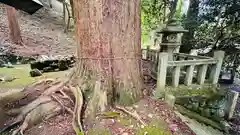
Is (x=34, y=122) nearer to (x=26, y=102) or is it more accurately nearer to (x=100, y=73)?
(x=26, y=102)

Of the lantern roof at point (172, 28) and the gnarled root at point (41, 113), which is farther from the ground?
the lantern roof at point (172, 28)

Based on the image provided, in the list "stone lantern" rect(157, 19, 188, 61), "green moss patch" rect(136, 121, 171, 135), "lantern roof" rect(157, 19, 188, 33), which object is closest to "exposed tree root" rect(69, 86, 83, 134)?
"green moss patch" rect(136, 121, 171, 135)

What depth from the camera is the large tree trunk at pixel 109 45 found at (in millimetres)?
2604

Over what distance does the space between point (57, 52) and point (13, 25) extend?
2.06 meters

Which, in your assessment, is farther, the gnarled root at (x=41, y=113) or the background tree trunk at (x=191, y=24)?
the background tree trunk at (x=191, y=24)

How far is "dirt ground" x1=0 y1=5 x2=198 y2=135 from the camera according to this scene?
8.25 ft

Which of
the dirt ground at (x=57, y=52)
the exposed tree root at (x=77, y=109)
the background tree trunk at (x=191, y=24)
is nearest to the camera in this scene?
the exposed tree root at (x=77, y=109)

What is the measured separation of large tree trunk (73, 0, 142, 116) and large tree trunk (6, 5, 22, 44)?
6393mm

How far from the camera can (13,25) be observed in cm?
793

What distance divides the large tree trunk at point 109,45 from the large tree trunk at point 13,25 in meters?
6.39

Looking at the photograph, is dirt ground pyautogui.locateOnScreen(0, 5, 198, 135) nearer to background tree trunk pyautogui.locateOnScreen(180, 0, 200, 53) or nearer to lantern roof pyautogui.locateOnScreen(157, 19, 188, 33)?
lantern roof pyautogui.locateOnScreen(157, 19, 188, 33)

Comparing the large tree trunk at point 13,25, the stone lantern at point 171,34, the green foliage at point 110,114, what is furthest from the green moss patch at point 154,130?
the large tree trunk at point 13,25

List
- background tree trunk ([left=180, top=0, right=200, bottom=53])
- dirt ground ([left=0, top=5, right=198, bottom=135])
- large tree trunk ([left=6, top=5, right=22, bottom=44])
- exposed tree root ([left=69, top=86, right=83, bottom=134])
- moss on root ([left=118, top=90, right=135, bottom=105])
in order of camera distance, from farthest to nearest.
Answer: large tree trunk ([left=6, top=5, right=22, bottom=44]) → background tree trunk ([left=180, top=0, right=200, bottom=53]) → moss on root ([left=118, top=90, right=135, bottom=105]) → dirt ground ([left=0, top=5, right=198, bottom=135]) → exposed tree root ([left=69, top=86, right=83, bottom=134])

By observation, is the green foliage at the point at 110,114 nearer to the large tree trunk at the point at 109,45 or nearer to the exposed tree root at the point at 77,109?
the large tree trunk at the point at 109,45
